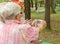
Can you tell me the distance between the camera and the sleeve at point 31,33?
212 cm

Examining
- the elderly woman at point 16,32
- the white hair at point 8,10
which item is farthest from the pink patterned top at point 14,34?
the white hair at point 8,10

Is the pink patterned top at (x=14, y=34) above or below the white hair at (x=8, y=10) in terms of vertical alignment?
below

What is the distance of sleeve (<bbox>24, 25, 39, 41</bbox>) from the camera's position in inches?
83.6

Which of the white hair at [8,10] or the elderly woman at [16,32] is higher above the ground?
the white hair at [8,10]

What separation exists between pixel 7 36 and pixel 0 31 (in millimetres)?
86

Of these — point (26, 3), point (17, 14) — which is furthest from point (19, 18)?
point (26, 3)

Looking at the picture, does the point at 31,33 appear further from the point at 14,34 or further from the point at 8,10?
the point at 8,10

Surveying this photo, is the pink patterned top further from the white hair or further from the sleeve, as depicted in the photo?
the white hair

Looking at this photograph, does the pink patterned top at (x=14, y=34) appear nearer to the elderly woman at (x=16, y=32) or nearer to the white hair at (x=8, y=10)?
the elderly woman at (x=16, y=32)

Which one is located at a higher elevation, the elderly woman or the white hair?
the white hair

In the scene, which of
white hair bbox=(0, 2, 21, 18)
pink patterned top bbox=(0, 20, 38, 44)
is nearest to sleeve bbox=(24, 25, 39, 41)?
pink patterned top bbox=(0, 20, 38, 44)

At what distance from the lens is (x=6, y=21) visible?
7.09 feet

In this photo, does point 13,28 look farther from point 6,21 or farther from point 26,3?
point 26,3

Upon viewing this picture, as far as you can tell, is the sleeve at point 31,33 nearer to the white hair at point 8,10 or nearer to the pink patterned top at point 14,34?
the pink patterned top at point 14,34
